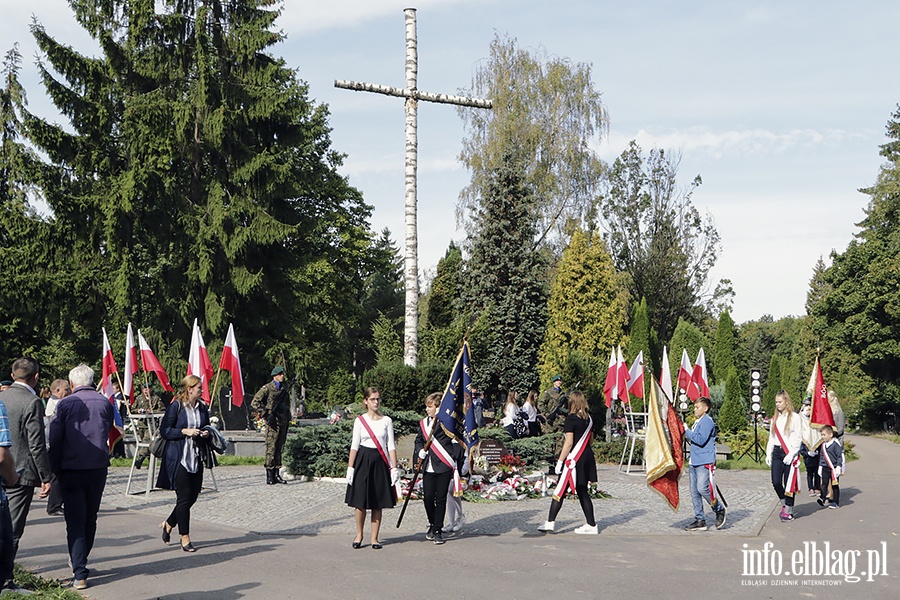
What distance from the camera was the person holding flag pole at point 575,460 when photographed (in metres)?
11.6

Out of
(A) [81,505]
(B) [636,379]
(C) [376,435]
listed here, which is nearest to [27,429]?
(A) [81,505]

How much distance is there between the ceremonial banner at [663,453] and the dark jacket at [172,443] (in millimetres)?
5490

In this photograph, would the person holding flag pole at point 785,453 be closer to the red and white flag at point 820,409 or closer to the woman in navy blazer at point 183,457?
the red and white flag at point 820,409

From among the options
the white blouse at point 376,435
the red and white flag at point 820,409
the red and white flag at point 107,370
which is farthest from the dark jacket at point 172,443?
the red and white flag at point 820,409

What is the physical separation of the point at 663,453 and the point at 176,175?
2504 cm

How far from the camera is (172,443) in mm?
10430

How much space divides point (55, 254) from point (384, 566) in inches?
999

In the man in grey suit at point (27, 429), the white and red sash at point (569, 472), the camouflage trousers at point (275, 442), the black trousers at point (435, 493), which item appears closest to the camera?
the man in grey suit at point (27, 429)

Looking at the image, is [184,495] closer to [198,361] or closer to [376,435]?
[376,435]

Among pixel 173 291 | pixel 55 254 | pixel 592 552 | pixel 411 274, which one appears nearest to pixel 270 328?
pixel 173 291

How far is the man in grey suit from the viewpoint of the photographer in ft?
27.2

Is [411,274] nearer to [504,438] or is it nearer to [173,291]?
[504,438]

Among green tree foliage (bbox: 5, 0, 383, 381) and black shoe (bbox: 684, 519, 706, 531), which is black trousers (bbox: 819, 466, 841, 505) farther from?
green tree foliage (bbox: 5, 0, 383, 381)

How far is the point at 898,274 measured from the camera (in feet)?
157
